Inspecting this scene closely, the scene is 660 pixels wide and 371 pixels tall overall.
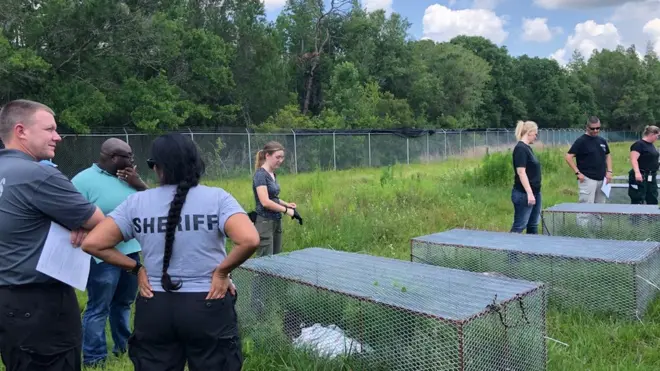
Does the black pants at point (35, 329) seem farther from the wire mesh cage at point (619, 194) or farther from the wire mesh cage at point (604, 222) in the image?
the wire mesh cage at point (619, 194)

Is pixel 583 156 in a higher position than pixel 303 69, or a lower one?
lower

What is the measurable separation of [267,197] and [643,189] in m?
6.14

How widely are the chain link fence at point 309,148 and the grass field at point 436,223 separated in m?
2.98

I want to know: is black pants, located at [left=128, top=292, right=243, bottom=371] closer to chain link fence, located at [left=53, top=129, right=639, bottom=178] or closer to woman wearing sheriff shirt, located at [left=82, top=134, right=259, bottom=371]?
woman wearing sheriff shirt, located at [left=82, top=134, right=259, bottom=371]

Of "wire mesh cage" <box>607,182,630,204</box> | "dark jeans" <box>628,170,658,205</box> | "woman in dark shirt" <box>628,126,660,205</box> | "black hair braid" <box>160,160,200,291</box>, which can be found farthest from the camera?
"wire mesh cage" <box>607,182,630,204</box>

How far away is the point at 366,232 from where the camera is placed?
7.70m

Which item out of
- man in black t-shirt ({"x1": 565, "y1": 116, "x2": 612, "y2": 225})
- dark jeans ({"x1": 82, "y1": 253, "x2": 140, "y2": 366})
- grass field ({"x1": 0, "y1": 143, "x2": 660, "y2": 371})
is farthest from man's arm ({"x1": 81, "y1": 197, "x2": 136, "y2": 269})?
man in black t-shirt ({"x1": 565, "y1": 116, "x2": 612, "y2": 225})

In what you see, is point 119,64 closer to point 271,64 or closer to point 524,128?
point 271,64

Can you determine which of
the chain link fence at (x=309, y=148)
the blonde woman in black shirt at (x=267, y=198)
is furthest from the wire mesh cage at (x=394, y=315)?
the chain link fence at (x=309, y=148)

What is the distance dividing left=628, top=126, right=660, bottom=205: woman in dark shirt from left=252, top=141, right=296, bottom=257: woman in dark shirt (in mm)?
5530

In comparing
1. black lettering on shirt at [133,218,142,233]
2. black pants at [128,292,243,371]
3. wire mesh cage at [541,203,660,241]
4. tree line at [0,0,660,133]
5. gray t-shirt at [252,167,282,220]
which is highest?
tree line at [0,0,660,133]

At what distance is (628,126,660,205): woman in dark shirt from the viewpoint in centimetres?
798

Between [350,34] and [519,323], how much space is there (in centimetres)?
4347

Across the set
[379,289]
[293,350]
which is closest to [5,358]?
[293,350]
